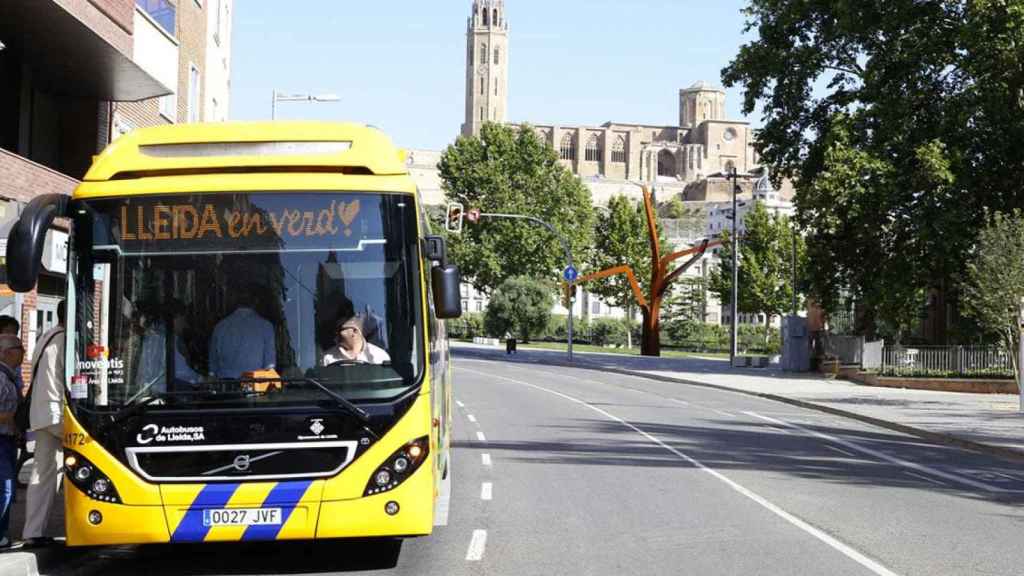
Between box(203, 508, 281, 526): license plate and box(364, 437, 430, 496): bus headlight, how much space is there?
0.61 meters

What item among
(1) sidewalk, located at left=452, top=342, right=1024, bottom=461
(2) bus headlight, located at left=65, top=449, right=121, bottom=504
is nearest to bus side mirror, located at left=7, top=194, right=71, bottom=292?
(2) bus headlight, located at left=65, top=449, right=121, bottom=504

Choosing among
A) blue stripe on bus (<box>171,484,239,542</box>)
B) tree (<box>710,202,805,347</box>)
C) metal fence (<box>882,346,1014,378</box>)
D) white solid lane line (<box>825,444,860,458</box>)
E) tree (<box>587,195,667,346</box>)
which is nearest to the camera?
blue stripe on bus (<box>171,484,239,542</box>)

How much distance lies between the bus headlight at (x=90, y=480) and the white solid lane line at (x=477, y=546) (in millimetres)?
2511

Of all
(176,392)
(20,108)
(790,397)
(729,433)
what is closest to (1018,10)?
(790,397)

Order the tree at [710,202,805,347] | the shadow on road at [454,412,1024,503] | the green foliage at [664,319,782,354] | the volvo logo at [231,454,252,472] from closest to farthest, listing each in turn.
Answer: the volvo logo at [231,454,252,472] < the shadow on road at [454,412,1024,503] < the green foliage at [664,319,782,354] < the tree at [710,202,805,347]

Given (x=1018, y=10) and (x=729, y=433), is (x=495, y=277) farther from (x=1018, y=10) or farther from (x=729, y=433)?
(x=729, y=433)

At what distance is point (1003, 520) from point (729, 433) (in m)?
10.6

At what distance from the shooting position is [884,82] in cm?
4716

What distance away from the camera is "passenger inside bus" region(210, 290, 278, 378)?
9.20 metres

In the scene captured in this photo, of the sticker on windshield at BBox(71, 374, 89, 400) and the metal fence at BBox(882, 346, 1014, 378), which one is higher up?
the sticker on windshield at BBox(71, 374, 89, 400)

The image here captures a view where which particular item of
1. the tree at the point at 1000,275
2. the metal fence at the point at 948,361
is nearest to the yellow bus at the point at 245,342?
the tree at the point at 1000,275

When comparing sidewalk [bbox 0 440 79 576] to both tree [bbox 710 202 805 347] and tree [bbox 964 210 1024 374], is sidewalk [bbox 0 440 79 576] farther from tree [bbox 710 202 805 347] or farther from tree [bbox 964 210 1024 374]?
tree [bbox 710 202 805 347]

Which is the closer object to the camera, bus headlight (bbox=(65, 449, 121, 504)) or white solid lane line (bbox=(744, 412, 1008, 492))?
bus headlight (bbox=(65, 449, 121, 504))

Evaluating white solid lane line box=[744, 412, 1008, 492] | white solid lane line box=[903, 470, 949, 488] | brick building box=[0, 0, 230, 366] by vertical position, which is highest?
brick building box=[0, 0, 230, 366]
